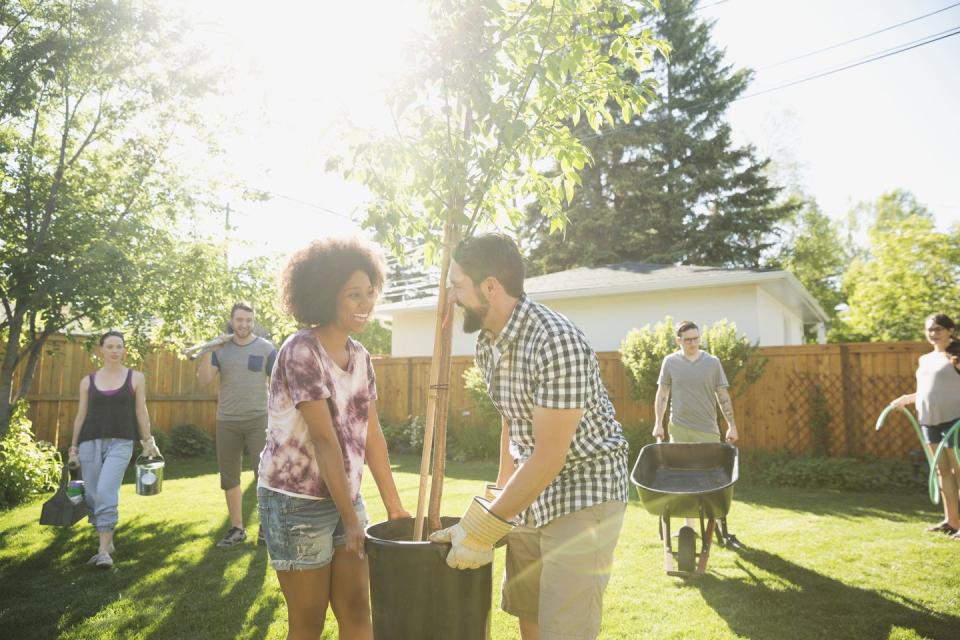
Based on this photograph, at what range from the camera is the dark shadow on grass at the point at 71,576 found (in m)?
3.78

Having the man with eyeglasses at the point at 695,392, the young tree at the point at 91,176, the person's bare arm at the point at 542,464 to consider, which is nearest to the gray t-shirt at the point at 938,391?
the man with eyeglasses at the point at 695,392

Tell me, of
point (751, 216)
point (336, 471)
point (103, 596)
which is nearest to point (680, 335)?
point (336, 471)

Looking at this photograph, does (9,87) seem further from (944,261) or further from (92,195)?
(944,261)

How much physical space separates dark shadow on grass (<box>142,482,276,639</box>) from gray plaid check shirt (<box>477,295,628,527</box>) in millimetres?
2497

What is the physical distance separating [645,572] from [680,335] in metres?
2.14

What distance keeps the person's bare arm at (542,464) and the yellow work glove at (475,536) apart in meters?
0.03

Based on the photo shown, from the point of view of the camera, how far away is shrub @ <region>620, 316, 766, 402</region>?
9312 millimetres

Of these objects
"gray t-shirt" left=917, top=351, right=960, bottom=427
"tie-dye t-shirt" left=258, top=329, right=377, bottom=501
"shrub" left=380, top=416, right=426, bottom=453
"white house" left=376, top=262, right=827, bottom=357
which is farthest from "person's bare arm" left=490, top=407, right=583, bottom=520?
"shrub" left=380, top=416, right=426, bottom=453

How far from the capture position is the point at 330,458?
→ 6.49 ft

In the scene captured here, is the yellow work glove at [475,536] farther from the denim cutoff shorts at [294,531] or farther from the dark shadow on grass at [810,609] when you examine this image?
the dark shadow on grass at [810,609]

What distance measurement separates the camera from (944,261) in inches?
687

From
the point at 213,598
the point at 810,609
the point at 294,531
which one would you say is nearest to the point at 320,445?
the point at 294,531

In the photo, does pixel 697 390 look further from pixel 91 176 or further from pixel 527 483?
pixel 91 176

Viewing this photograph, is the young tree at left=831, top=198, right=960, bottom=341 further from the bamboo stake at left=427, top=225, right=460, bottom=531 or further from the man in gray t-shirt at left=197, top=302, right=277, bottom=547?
the bamboo stake at left=427, top=225, right=460, bottom=531
